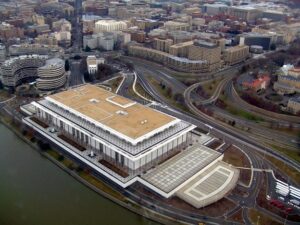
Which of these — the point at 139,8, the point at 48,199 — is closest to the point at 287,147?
the point at 48,199

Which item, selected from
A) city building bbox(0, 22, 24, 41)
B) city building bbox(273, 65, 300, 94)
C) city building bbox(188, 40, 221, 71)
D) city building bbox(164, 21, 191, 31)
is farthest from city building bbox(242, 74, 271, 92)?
city building bbox(0, 22, 24, 41)

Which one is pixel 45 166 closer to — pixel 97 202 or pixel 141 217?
pixel 97 202

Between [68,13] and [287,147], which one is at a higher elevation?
[68,13]

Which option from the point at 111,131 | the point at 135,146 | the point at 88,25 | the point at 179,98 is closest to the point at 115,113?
the point at 111,131

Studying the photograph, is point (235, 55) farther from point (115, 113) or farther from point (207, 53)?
point (115, 113)

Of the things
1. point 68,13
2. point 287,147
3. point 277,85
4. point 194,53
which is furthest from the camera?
point 68,13

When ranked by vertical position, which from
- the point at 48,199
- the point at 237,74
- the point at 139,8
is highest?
the point at 139,8

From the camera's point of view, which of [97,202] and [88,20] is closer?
[97,202]
